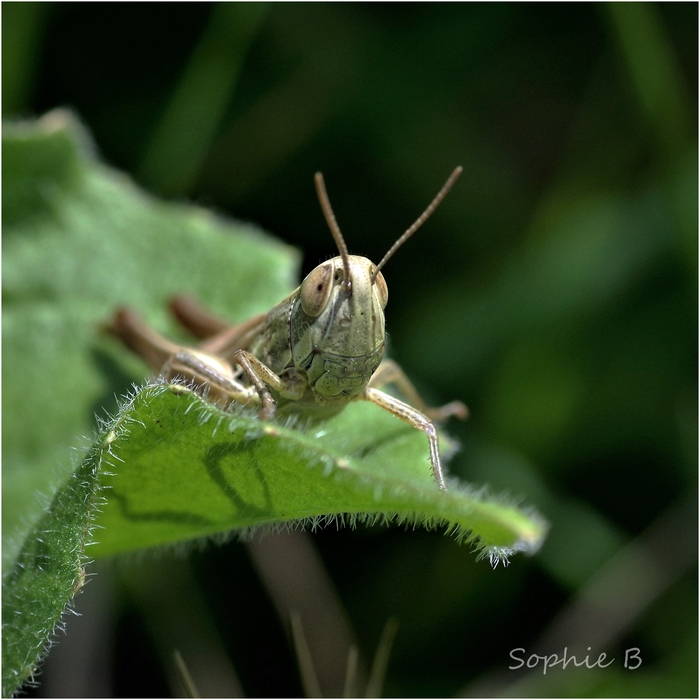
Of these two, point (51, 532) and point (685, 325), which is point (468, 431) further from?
point (51, 532)

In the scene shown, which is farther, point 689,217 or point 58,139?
point 689,217

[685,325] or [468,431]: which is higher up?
[685,325]

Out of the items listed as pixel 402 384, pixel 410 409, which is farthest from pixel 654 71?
pixel 410 409

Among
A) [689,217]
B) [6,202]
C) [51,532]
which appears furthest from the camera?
[689,217]

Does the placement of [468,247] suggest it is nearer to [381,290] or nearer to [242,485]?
[381,290]

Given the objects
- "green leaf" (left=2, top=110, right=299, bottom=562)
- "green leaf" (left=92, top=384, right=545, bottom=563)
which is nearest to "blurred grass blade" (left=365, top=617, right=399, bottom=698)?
"green leaf" (left=92, top=384, right=545, bottom=563)

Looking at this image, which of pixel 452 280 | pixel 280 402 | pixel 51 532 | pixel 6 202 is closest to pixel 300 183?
pixel 452 280

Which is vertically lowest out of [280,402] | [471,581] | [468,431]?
[471,581]

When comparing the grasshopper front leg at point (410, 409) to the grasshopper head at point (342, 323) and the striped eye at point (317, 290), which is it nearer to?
the grasshopper head at point (342, 323)
